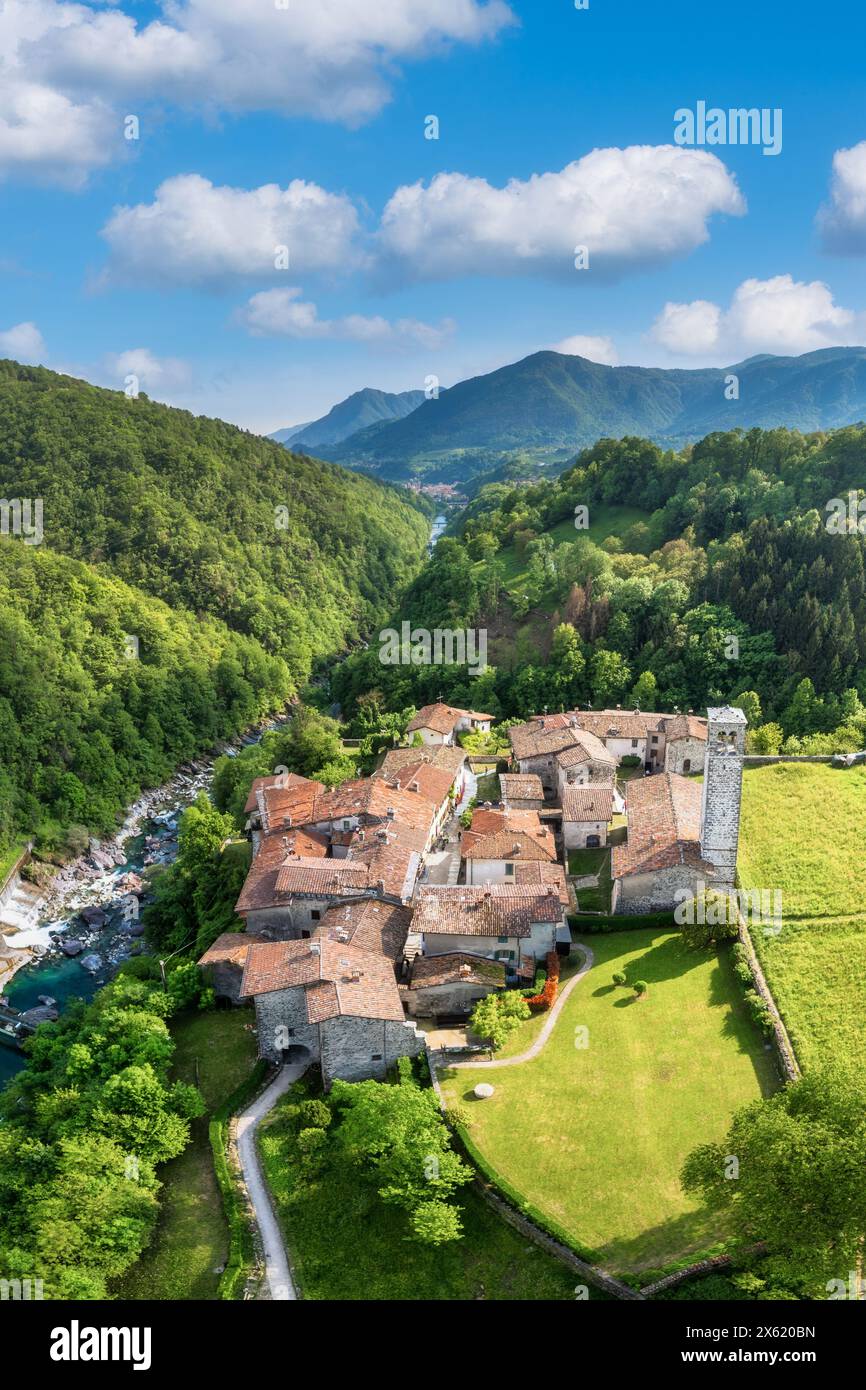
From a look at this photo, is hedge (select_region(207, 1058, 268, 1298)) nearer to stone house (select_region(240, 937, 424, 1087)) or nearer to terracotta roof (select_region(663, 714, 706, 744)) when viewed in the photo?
stone house (select_region(240, 937, 424, 1087))

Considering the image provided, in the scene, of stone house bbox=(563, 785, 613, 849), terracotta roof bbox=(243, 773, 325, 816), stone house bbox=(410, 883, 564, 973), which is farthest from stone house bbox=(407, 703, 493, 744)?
stone house bbox=(410, 883, 564, 973)

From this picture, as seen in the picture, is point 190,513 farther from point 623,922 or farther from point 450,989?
point 450,989

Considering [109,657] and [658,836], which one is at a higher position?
[109,657]

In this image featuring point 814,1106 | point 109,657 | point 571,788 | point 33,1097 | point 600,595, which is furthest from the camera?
point 109,657

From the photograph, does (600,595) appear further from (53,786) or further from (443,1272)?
(443,1272)

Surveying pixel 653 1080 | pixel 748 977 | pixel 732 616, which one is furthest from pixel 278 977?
pixel 732 616

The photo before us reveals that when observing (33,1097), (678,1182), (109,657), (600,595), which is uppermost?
(600,595)

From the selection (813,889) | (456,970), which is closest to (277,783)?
(456,970)
